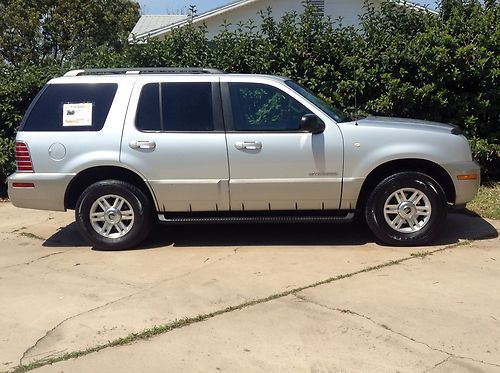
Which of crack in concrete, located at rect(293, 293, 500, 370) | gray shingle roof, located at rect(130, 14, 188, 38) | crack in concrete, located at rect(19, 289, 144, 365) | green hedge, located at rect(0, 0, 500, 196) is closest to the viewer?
crack in concrete, located at rect(293, 293, 500, 370)

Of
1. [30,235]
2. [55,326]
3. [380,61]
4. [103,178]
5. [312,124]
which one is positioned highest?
[380,61]

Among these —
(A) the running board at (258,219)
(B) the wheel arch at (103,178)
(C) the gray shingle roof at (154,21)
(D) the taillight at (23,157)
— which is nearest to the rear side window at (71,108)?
(D) the taillight at (23,157)

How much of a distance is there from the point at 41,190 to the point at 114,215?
79 centimetres

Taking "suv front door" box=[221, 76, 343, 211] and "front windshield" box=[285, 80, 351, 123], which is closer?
"suv front door" box=[221, 76, 343, 211]

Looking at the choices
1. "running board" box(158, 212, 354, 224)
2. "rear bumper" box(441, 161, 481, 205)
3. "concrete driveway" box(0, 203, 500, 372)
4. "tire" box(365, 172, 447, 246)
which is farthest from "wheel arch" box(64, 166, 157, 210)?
"rear bumper" box(441, 161, 481, 205)

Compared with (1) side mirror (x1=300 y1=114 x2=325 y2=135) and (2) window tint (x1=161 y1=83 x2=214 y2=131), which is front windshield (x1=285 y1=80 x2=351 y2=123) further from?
(2) window tint (x1=161 y1=83 x2=214 y2=131)

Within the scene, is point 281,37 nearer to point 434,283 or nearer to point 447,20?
point 447,20

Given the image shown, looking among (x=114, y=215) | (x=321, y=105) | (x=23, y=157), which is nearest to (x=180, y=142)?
(x=114, y=215)

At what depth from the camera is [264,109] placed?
6.12 m

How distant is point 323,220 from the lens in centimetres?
611

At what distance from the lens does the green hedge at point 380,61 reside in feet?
27.6

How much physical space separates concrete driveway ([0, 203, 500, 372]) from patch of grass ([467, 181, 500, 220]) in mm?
513

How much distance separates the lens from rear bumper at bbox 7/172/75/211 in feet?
20.0

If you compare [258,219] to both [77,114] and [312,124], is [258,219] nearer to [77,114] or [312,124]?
[312,124]
